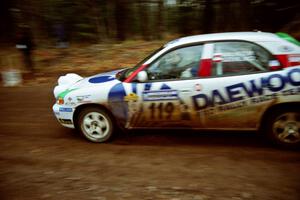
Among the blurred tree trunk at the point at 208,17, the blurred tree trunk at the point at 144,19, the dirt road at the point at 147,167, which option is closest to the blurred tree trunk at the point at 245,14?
the blurred tree trunk at the point at 208,17

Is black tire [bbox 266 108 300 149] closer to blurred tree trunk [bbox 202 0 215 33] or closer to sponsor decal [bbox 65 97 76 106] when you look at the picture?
sponsor decal [bbox 65 97 76 106]

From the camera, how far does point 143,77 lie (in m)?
5.18

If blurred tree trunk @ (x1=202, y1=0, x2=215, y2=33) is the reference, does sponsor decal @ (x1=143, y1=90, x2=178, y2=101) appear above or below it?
below

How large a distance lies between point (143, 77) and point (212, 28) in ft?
36.0

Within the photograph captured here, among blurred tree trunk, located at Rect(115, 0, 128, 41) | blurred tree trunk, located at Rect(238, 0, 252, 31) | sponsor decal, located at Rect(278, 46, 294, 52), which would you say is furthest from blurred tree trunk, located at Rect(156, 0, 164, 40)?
sponsor decal, located at Rect(278, 46, 294, 52)

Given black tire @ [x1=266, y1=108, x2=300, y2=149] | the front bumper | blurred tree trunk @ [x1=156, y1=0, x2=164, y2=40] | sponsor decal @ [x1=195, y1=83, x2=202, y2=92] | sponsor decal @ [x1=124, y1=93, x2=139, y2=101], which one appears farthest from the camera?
blurred tree trunk @ [x1=156, y1=0, x2=164, y2=40]

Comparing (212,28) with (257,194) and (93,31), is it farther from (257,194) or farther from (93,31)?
→ (257,194)

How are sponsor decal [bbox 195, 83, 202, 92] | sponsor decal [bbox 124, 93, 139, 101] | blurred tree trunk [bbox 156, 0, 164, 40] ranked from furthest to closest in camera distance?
blurred tree trunk [bbox 156, 0, 164, 40]
sponsor decal [bbox 124, 93, 139, 101]
sponsor decal [bbox 195, 83, 202, 92]

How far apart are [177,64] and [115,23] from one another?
11.7m

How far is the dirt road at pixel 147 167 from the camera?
4.06 metres

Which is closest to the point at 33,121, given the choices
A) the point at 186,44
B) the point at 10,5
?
the point at 186,44

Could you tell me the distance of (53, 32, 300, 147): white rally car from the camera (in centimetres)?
481

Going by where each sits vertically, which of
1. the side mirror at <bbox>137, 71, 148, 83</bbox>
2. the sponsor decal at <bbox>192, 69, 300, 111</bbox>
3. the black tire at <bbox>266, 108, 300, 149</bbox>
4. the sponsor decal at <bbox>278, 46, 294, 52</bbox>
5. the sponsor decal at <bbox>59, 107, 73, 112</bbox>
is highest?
the sponsor decal at <bbox>278, 46, 294, 52</bbox>

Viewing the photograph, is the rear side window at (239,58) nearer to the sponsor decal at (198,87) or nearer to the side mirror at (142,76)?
the sponsor decal at (198,87)
